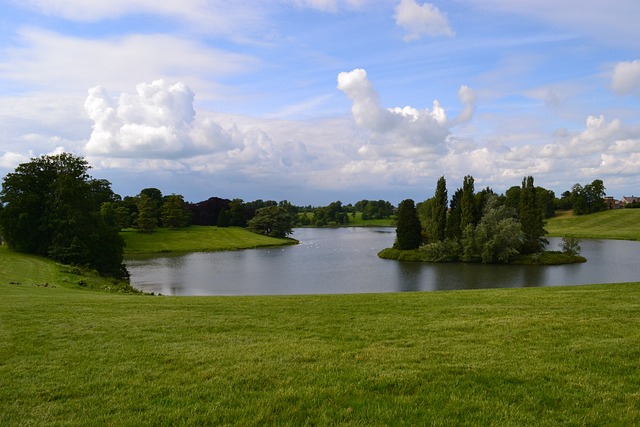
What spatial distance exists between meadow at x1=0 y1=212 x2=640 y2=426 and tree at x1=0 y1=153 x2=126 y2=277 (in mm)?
29268

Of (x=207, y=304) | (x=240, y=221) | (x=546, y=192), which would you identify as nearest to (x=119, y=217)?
(x=240, y=221)

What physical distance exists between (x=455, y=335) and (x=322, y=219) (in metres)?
174

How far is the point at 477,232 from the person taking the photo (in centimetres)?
5706

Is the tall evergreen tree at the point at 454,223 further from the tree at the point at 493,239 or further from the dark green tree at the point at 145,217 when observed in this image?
the dark green tree at the point at 145,217

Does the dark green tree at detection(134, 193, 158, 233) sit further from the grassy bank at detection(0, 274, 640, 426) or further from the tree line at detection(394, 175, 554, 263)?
the grassy bank at detection(0, 274, 640, 426)

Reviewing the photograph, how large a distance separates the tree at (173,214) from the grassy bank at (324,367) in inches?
3531

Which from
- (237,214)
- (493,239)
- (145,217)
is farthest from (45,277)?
(237,214)

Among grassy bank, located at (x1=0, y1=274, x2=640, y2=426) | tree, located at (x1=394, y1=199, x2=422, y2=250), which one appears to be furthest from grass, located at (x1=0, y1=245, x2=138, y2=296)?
tree, located at (x1=394, y1=199, x2=422, y2=250)

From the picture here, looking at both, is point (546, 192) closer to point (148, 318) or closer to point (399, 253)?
point (399, 253)

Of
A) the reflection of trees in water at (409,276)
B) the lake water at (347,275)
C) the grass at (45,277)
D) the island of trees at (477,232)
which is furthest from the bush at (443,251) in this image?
the grass at (45,277)

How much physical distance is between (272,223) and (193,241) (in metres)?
25.1

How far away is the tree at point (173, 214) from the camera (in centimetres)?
9850

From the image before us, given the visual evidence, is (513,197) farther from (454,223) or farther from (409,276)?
(409,276)

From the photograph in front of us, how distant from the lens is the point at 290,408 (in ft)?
17.8
